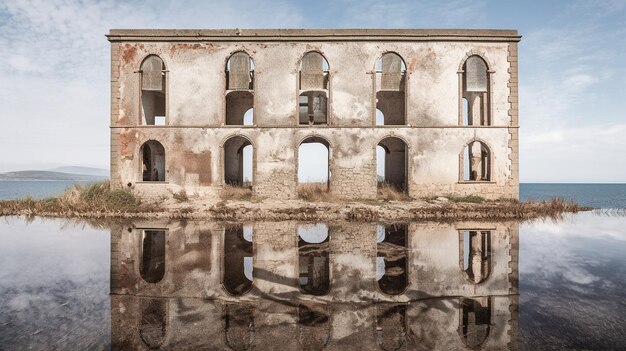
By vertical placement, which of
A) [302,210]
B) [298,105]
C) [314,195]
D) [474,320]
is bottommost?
[474,320]

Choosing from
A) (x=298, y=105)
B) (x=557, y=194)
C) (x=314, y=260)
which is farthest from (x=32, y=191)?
(x=557, y=194)

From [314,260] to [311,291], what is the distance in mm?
1732

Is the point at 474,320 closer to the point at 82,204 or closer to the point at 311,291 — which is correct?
the point at 311,291

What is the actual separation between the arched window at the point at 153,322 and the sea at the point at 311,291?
15mm

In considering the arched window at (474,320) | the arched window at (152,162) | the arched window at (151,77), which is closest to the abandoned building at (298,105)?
the arched window at (151,77)

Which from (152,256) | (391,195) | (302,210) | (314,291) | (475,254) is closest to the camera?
(314,291)

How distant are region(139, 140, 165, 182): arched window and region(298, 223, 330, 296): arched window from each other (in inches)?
503

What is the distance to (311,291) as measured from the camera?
5.29 metres

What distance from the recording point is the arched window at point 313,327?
3680 mm

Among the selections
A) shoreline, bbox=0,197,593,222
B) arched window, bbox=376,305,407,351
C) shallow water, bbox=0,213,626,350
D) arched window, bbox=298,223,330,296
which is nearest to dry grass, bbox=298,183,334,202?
shoreline, bbox=0,197,593,222

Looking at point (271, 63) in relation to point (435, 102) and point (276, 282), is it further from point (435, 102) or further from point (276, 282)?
point (276, 282)

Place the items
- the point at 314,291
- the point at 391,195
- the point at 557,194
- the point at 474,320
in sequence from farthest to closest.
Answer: the point at 557,194
the point at 391,195
the point at 314,291
the point at 474,320

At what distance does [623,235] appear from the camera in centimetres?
1027

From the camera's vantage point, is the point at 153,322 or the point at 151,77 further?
the point at 151,77
